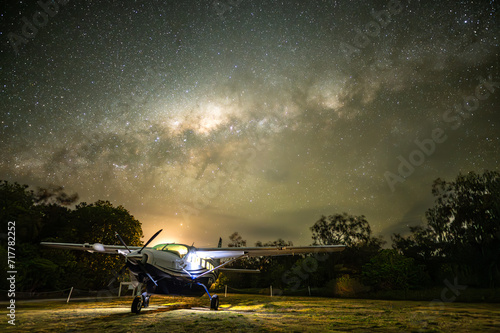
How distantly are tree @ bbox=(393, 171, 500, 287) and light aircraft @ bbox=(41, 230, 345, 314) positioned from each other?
29254 mm

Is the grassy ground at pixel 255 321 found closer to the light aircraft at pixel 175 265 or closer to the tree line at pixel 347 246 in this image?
the light aircraft at pixel 175 265

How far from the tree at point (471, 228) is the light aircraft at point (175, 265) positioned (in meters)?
29.3

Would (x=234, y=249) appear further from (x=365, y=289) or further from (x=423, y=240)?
(x=423, y=240)

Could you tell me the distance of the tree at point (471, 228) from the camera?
1216 inches

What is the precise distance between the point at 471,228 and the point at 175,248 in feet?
119

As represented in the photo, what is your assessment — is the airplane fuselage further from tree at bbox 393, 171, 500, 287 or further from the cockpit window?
tree at bbox 393, 171, 500, 287

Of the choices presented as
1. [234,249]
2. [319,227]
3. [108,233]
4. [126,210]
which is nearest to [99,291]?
[108,233]

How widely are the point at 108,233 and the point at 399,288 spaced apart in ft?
107

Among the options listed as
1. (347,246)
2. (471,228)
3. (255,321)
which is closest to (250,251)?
(255,321)

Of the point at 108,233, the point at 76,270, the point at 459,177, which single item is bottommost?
the point at 76,270

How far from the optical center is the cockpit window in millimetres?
13266

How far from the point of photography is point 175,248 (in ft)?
44.6

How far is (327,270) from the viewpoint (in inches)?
1735

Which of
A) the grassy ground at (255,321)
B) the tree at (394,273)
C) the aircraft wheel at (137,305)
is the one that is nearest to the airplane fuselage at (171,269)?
the aircraft wheel at (137,305)
